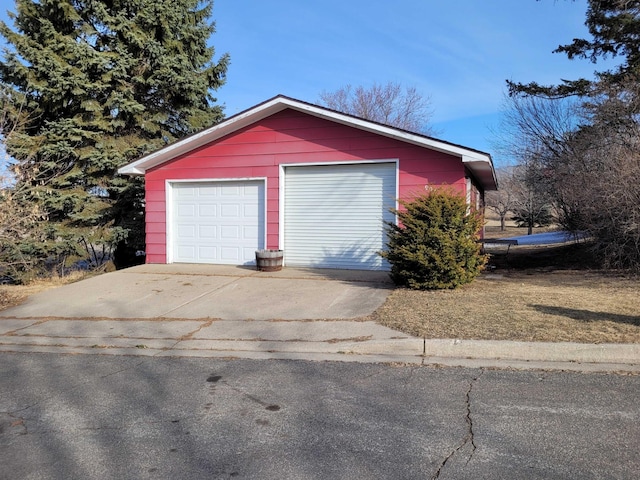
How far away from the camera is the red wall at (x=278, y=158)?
1113cm

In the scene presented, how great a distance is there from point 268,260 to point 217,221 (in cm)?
232

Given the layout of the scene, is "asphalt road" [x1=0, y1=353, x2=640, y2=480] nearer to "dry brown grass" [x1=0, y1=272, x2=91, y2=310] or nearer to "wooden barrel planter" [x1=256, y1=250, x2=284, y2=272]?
"dry brown grass" [x1=0, y1=272, x2=91, y2=310]

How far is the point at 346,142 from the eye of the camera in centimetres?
1167

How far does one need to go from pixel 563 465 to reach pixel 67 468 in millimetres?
3247

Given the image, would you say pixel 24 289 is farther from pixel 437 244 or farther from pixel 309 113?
pixel 437 244

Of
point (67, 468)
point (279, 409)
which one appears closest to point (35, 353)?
point (67, 468)

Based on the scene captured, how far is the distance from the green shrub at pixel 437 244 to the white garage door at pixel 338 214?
2766mm

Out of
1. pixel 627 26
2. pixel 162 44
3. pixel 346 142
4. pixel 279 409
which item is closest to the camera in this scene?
pixel 279 409

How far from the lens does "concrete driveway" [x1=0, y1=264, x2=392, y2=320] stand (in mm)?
7629

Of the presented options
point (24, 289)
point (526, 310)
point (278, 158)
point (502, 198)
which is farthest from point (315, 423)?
point (502, 198)

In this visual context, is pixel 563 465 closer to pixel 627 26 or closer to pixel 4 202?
pixel 4 202

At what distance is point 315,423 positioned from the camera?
3.75 meters

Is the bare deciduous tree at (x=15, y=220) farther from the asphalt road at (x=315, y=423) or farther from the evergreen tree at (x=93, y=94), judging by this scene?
the asphalt road at (x=315, y=423)

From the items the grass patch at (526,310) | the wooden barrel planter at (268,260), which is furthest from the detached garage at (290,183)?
the grass patch at (526,310)
